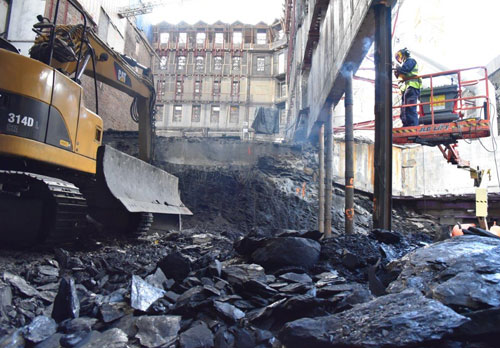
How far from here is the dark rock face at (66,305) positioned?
2.61 m

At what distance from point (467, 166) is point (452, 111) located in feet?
7.90

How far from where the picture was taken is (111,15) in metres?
20.6

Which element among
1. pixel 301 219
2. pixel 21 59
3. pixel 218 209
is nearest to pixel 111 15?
pixel 218 209

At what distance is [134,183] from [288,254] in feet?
12.2

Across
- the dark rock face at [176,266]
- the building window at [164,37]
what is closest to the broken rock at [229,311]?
the dark rock face at [176,266]

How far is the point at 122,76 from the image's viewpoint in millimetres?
7035

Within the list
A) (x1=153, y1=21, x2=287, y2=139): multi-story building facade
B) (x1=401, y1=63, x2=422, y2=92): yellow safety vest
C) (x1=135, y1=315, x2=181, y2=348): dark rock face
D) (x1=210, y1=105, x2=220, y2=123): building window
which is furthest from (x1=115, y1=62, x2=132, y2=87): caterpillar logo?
(x1=210, y1=105, x2=220, y2=123): building window

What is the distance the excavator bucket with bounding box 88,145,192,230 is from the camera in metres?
5.31

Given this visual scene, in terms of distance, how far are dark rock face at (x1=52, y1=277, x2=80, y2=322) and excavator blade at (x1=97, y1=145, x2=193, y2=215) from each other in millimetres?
2439

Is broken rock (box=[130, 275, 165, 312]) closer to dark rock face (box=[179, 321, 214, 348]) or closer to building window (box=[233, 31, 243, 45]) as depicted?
dark rock face (box=[179, 321, 214, 348])

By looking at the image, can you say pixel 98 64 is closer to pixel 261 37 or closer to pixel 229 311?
pixel 229 311

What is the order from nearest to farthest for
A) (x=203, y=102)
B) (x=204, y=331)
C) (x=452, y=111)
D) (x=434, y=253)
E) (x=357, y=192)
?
(x=204, y=331) < (x=434, y=253) < (x=452, y=111) < (x=357, y=192) < (x=203, y=102)

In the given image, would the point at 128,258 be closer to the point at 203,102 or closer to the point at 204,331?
the point at 204,331

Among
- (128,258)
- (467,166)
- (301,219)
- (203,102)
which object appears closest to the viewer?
(128,258)
